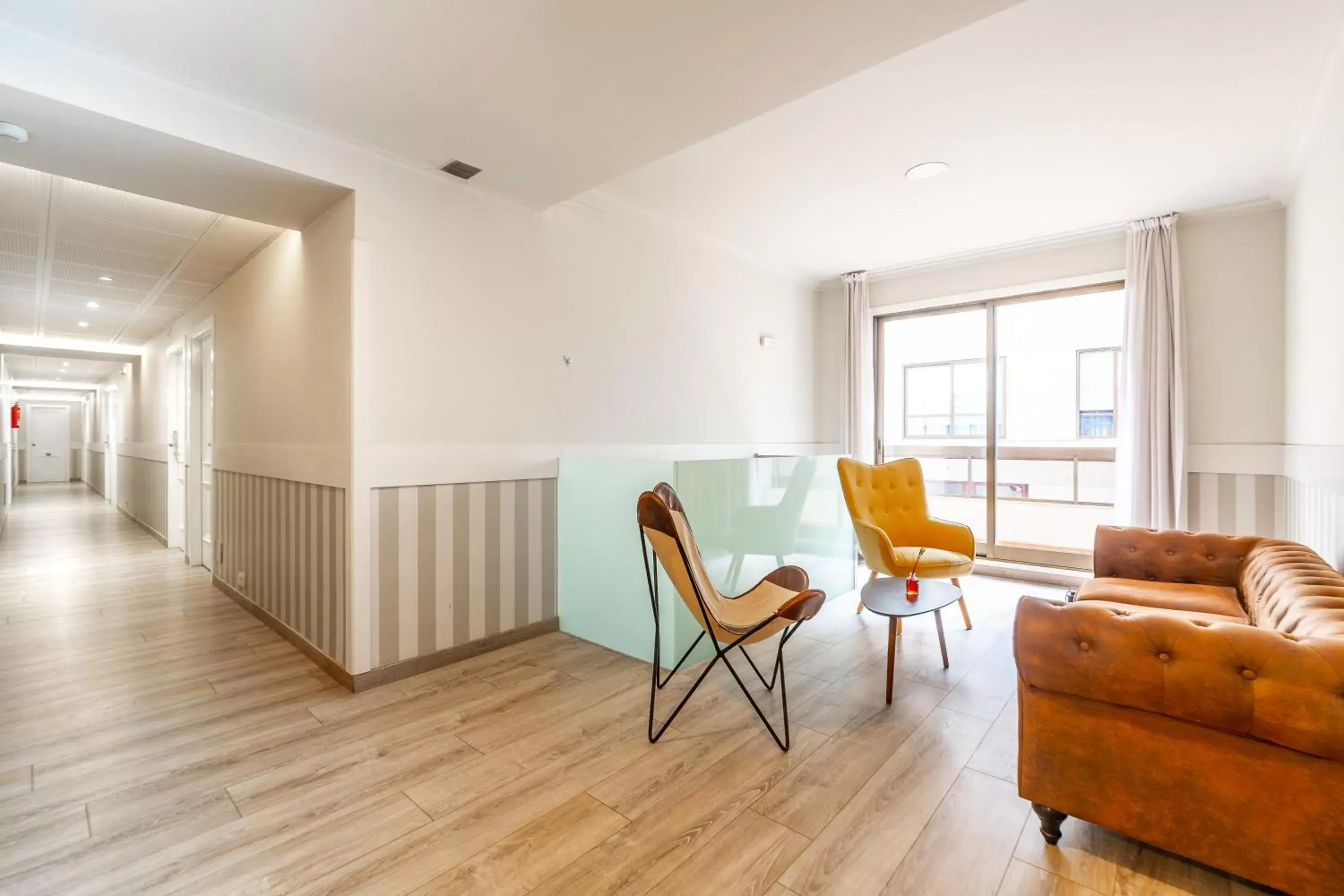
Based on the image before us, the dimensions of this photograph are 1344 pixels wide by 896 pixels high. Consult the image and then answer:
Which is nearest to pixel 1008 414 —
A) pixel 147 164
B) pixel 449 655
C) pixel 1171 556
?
pixel 1171 556

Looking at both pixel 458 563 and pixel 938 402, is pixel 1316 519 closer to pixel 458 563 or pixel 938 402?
pixel 938 402

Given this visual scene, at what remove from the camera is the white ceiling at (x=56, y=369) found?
8.30m

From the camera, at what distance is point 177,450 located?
6180 millimetres

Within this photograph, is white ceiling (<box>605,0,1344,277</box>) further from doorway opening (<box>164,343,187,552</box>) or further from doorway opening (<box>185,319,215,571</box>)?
doorway opening (<box>164,343,187,552</box>)

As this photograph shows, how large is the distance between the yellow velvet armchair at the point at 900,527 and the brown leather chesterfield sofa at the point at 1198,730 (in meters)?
1.59

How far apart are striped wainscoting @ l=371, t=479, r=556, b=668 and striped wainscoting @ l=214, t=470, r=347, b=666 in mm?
207

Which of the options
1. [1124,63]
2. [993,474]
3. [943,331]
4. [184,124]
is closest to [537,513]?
[184,124]

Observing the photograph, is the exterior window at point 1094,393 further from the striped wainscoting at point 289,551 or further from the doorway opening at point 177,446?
the doorway opening at point 177,446

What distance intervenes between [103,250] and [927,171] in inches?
223

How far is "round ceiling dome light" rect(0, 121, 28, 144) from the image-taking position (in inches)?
85.8

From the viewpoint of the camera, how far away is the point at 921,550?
341 centimetres

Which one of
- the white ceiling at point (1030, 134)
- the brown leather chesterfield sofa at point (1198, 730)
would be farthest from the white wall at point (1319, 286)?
the brown leather chesterfield sofa at point (1198, 730)

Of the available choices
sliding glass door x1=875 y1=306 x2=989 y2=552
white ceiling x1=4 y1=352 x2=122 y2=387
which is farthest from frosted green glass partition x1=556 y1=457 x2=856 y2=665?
white ceiling x1=4 y1=352 x2=122 y2=387

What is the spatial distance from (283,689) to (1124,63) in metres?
4.76
